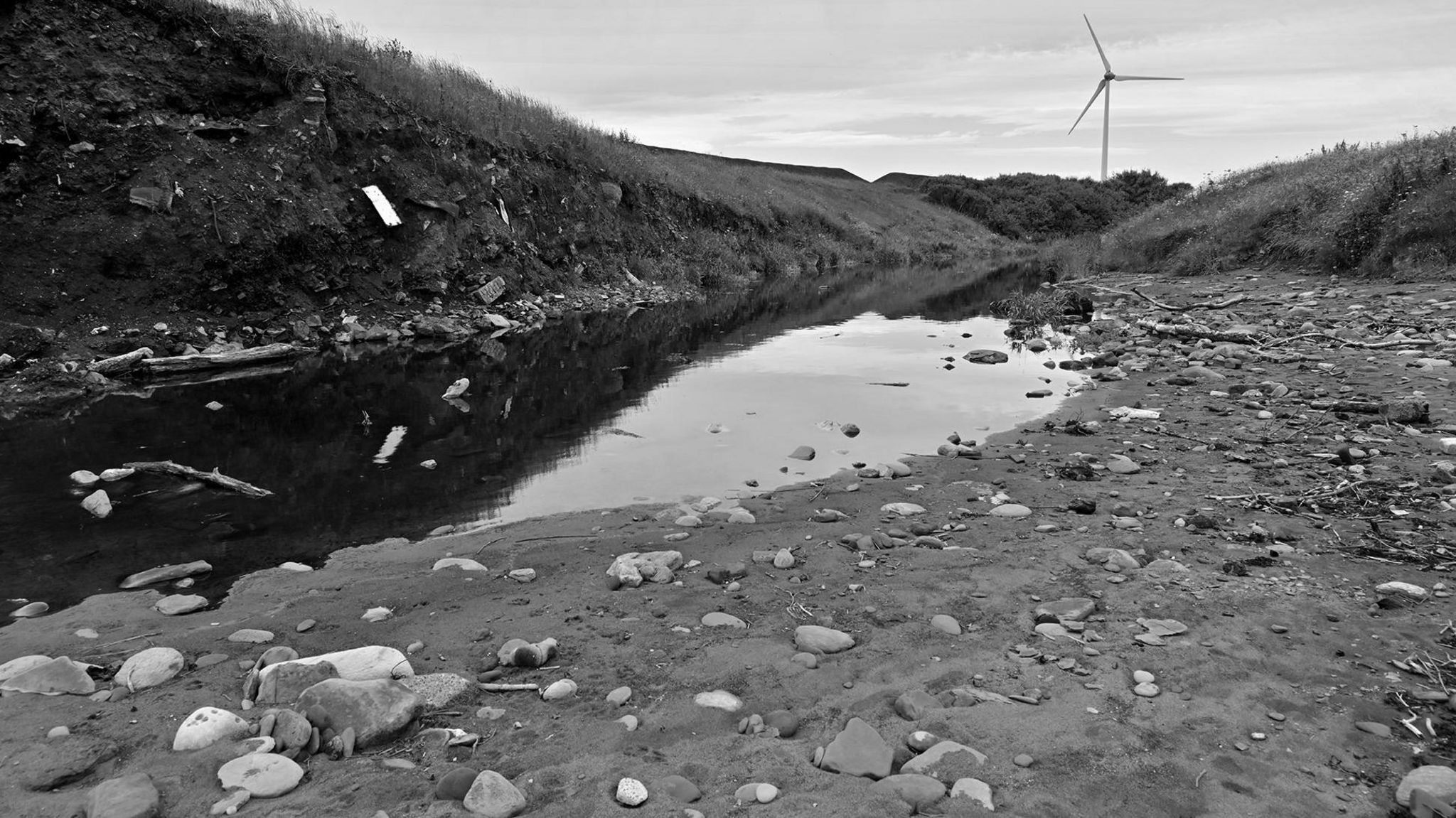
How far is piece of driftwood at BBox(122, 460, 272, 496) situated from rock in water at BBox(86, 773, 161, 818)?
3731mm

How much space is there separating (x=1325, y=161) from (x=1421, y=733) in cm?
2365

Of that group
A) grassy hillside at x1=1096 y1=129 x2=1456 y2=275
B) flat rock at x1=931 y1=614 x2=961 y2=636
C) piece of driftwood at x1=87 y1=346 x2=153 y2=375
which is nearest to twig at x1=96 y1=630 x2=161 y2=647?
flat rock at x1=931 y1=614 x2=961 y2=636

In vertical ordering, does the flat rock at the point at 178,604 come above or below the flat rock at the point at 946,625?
above

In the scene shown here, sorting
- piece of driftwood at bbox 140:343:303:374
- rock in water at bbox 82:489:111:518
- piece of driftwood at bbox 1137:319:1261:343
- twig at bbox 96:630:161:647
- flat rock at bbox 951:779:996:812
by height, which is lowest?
flat rock at bbox 951:779:996:812

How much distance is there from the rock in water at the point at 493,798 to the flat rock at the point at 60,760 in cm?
128

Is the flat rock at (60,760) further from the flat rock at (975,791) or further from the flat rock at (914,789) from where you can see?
the flat rock at (975,791)

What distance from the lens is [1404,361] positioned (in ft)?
25.3

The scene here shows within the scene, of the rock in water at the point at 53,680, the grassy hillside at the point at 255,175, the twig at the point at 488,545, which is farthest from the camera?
the grassy hillside at the point at 255,175

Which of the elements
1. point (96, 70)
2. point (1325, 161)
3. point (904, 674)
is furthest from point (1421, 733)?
point (1325, 161)

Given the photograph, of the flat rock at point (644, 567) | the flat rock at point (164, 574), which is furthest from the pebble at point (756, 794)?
the flat rock at point (164, 574)

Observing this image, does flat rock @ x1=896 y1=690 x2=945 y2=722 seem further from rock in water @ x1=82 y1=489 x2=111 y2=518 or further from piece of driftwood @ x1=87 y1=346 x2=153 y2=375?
piece of driftwood @ x1=87 y1=346 x2=153 y2=375

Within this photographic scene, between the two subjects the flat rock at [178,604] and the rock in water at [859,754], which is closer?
the rock in water at [859,754]

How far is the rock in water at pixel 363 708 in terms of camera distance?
8.57ft

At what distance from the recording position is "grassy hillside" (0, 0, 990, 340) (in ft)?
37.3
